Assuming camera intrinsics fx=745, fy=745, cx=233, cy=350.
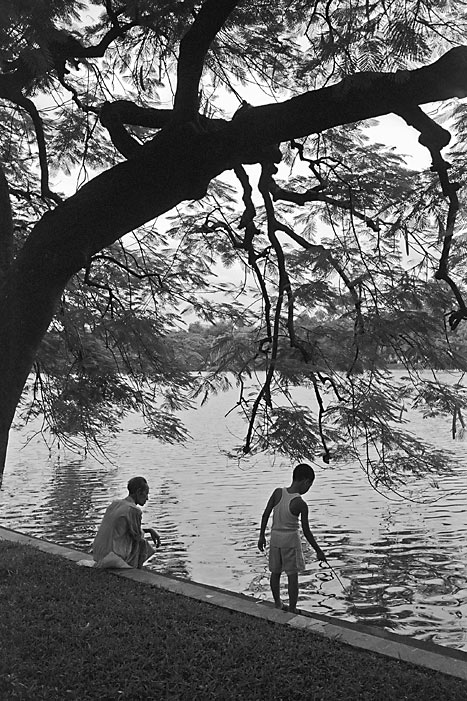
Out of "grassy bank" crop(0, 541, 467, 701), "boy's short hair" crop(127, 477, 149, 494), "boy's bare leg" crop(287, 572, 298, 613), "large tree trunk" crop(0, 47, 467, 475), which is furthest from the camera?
"boy's short hair" crop(127, 477, 149, 494)

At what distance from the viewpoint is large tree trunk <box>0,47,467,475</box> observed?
446cm

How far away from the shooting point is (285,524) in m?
7.70

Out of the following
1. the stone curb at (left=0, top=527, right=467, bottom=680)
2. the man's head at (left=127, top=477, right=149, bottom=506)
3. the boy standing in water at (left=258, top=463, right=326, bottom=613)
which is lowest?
the stone curb at (left=0, top=527, right=467, bottom=680)

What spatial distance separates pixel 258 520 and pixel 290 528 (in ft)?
32.1

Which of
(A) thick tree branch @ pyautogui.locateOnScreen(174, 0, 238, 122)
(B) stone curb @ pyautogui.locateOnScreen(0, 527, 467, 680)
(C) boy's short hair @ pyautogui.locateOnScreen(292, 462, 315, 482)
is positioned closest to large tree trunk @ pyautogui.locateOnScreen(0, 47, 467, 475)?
(A) thick tree branch @ pyautogui.locateOnScreen(174, 0, 238, 122)

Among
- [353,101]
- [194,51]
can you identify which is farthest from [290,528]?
[194,51]

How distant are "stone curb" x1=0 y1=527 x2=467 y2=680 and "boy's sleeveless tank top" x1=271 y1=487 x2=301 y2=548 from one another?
2.17ft

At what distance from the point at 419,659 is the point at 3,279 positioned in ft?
13.7

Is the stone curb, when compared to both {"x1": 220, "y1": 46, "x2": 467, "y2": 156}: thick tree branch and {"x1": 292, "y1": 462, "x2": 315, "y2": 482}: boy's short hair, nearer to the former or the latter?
{"x1": 292, "y1": 462, "x2": 315, "y2": 482}: boy's short hair

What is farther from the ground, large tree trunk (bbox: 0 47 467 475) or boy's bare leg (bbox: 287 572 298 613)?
large tree trunk (bbox: 0 47 467 475)

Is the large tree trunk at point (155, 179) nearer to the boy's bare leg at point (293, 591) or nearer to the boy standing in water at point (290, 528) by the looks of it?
the boy standing in water at point (290, 528)

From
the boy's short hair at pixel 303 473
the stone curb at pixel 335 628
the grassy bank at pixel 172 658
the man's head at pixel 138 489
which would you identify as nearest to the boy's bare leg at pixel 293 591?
the stone curb at pixel 335 628

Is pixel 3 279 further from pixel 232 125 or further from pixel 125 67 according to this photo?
pixel 125 67

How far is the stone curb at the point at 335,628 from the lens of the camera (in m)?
5.71
